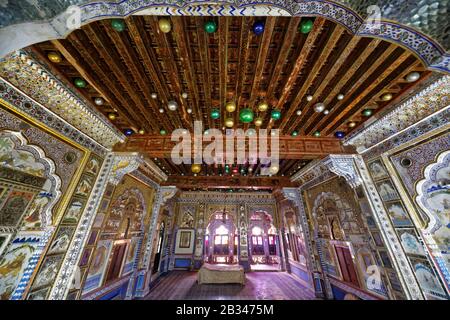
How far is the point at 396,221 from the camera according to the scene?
2980mm

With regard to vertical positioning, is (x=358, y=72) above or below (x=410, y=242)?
above

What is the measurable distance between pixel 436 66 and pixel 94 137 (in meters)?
4.82

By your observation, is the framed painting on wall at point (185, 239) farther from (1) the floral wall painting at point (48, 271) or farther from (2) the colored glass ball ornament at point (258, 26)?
(2) the colored glass ball ornament at point (258, 26)

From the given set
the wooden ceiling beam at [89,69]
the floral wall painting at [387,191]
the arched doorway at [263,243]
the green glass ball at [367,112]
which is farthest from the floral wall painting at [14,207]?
the arched doorway at [263,243]

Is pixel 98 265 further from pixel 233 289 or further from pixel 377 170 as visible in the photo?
pixel 377 170

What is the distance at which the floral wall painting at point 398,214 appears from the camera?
282cm

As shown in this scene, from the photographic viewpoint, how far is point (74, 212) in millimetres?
3084

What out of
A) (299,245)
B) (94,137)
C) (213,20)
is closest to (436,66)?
(213,20)

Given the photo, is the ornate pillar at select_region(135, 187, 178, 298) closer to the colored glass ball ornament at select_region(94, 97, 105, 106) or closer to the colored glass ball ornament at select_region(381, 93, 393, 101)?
the colored glass ball ornament at select_region(94, 97, 105, 106)

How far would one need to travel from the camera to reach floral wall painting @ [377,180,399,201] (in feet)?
9.84

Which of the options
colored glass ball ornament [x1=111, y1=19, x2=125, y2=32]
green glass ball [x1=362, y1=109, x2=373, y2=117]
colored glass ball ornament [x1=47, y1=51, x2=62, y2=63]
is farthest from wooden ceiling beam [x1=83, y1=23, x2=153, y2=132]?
green glass ball [x1=362, y1=109, x2=373, y2=117]

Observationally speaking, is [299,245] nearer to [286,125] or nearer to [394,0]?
[286,125]

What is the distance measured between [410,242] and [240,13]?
13.6 ft

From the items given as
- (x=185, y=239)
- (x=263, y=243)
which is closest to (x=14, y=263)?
(x=185, y=239)
